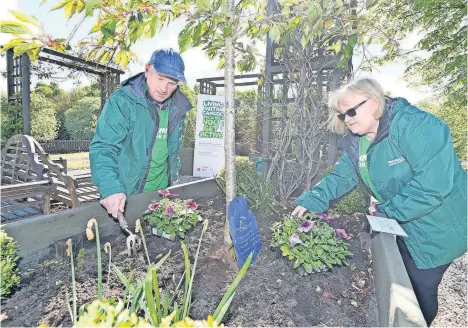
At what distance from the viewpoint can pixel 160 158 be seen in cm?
270

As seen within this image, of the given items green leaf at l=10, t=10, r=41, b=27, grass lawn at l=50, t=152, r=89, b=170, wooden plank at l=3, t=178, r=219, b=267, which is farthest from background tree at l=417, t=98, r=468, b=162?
grass lawn at l=50, t=152, r=89, b=170

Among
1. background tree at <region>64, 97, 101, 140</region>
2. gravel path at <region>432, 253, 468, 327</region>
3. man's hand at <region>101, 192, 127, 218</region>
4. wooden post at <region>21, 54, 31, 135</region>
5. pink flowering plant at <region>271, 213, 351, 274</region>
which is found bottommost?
gravel path at <region>432, 253, 468, 327</region>

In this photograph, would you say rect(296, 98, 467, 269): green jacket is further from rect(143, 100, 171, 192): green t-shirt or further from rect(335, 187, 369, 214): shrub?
rect(335, 187, 369, 214): shrub

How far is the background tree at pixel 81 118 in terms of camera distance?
124ft

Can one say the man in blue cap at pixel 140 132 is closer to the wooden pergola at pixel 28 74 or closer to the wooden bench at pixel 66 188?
the wooden bench at pixel 66 188

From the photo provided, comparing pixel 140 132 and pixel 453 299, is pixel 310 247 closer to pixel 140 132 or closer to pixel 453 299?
pixel 140 132

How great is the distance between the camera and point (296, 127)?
4129mm

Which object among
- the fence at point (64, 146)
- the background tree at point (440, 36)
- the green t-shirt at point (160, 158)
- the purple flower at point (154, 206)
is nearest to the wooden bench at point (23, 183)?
the green t-shirt at point (160, 158)

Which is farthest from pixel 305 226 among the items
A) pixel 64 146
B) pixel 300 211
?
pixel 64 146

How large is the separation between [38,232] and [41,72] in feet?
35.5

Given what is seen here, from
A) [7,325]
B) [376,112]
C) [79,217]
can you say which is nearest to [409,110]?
[376,112]

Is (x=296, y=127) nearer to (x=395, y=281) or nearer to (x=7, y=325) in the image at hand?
(x=395, y=281)

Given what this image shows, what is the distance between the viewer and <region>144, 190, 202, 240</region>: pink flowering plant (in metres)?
2.22

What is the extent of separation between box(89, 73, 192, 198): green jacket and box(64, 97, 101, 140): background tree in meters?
38.6
